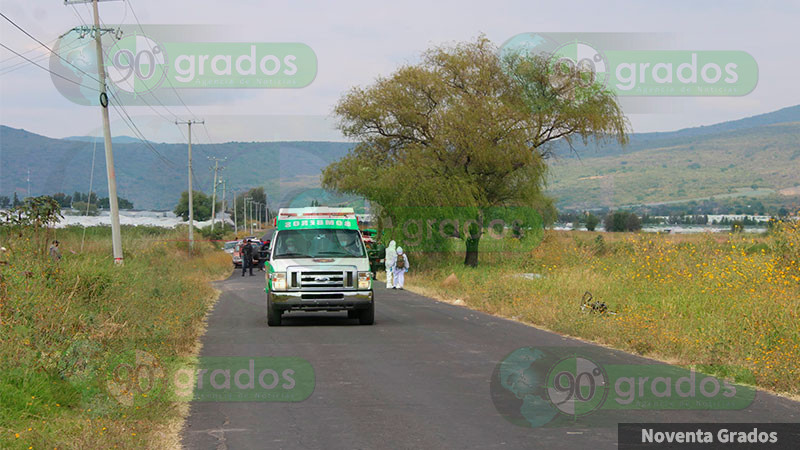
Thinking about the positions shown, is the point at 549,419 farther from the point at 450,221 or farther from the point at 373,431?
the point at 450,221

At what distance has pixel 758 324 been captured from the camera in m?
13.3

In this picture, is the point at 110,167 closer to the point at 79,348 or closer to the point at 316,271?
the point at 316,271

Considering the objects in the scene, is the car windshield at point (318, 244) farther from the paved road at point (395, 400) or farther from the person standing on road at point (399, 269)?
the person standing on road at point (399, 269)

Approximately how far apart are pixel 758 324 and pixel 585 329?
3511 mm

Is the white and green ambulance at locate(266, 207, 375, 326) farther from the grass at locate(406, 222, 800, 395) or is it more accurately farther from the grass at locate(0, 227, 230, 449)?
the grass at locate(406, 222, 800, 395)

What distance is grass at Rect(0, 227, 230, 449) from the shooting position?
25.9ft

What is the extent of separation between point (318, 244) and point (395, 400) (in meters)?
9.12

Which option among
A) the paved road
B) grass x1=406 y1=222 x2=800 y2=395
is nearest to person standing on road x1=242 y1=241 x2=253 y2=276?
grass x1=406 y1=222 x2=800 y2=395

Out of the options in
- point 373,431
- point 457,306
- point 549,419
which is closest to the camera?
point 373,431

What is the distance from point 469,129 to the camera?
3988cm

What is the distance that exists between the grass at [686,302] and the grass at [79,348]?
7.62 metres

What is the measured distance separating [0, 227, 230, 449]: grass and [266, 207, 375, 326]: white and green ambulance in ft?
6.49

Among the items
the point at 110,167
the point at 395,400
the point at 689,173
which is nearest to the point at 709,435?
the point at 395,400

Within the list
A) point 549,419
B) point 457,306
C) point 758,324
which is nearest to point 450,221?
point 457,306
